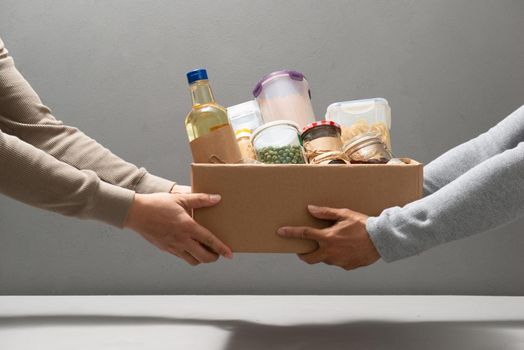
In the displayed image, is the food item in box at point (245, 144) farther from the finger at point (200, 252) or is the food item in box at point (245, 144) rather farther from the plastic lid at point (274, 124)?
the finger at point (200, 252)

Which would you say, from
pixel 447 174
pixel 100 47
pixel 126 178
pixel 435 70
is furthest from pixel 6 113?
pixel 435 70

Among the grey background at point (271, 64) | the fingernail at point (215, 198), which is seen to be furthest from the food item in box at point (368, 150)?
the grey background at point (271, 64)

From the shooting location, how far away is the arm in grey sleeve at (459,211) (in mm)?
1058

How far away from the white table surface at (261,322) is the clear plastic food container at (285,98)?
16.5 inches

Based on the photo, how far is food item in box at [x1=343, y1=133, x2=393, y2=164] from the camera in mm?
1156

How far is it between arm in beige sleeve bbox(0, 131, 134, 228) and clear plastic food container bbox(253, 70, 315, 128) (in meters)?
0.32

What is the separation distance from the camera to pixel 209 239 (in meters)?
1.14

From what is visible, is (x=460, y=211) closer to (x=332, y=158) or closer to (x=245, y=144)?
(x=332, y=158)

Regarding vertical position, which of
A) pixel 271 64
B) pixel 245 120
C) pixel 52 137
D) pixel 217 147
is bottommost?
pixel 217 147

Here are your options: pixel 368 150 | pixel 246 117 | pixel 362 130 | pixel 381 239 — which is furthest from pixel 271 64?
pixel 381 239

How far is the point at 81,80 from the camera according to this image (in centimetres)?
189

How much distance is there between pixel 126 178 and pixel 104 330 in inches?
13.2

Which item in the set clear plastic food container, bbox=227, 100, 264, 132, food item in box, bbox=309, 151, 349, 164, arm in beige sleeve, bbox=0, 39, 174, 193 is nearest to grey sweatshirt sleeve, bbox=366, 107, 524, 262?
food item in box, bbox=309, 151, 349, 164

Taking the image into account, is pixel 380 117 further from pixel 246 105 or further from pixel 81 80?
pixel 81 80
